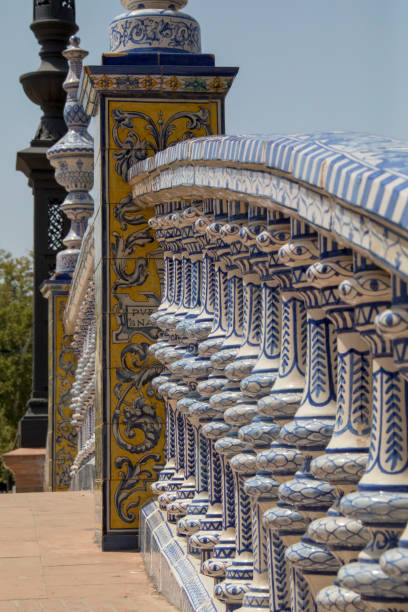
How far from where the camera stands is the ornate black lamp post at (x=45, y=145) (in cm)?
2118

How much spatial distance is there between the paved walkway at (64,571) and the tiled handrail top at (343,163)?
5.94 feet

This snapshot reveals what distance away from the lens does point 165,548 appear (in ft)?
15.4

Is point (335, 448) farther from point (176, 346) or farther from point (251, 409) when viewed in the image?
point (176, 346)

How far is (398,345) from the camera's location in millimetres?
2055

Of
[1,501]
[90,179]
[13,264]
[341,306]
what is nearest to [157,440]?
[1,501]

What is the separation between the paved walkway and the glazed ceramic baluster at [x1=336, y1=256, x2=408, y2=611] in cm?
224

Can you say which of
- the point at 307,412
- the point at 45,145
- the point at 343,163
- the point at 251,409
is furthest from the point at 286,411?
the point at 45,145

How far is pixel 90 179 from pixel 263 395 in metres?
11.3

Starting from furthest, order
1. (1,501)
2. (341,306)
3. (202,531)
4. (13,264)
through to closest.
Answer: (13,264)
(1,501)
(202,531)
(341,306)

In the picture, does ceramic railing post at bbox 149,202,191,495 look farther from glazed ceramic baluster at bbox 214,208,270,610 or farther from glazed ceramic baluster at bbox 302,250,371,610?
glazed ceramic baluster at bbox 302,250,371,610

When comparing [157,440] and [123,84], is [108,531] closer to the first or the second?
[157,440]

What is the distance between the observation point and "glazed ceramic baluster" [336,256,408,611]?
2121 mm

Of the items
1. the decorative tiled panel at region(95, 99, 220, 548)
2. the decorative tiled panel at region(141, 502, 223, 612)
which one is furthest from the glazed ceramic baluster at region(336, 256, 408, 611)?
the decorative tiled panel at region(95, 99, 220, 548)

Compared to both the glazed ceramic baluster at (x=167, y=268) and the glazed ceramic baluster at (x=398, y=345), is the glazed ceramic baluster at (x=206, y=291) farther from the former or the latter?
the glazed ceramic baluster at (x=398, y=345)
